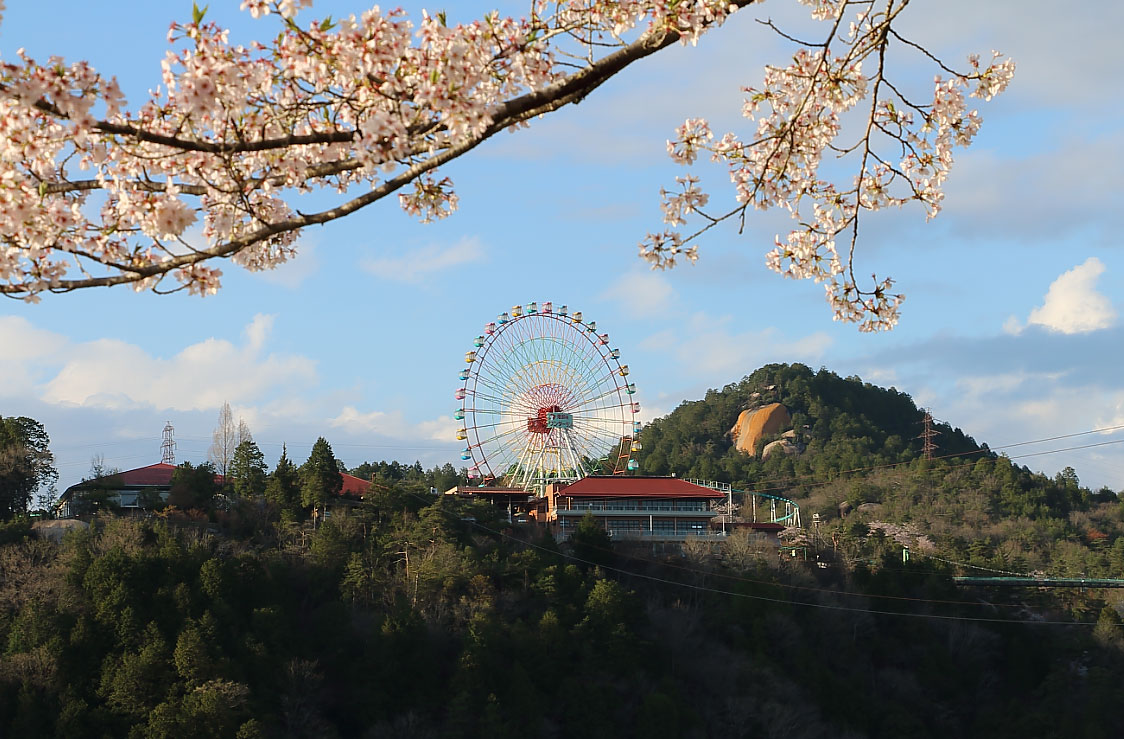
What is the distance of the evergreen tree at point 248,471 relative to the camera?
41219 millimetres

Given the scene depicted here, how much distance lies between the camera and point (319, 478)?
39750 mm

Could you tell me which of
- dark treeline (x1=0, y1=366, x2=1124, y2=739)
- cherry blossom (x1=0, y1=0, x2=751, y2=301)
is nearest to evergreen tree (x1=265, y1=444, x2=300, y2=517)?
dark treeline (x1=0, y1=366, x2=1124, y2=739)

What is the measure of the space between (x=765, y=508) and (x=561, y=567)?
36.9 meters

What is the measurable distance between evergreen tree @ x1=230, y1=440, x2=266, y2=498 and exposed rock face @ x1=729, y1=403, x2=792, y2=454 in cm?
5692

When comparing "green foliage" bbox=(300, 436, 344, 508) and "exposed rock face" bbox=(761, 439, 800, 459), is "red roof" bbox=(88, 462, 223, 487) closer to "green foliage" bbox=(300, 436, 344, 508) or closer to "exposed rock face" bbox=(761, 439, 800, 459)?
"green foliage" bbox=(300, 436, 344, 508)

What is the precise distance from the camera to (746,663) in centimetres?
3612

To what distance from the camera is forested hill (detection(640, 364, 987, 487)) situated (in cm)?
8500

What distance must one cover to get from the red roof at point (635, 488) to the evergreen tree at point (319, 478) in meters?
9.31

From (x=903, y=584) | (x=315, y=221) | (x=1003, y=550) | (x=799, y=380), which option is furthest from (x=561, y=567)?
(x=799, y=380)

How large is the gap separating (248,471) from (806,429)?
5970 cm

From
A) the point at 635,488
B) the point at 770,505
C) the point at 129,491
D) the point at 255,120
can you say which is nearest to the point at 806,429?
the point at 770,505

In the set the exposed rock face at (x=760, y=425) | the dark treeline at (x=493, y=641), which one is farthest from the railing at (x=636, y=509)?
the exposed rock face at (x=760, y=425)

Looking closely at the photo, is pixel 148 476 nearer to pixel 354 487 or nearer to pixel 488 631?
pixel 354 487

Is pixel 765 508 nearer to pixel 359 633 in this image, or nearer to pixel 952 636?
pixel 952 636
